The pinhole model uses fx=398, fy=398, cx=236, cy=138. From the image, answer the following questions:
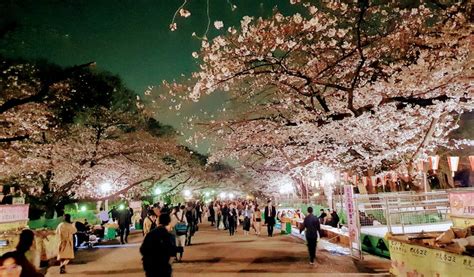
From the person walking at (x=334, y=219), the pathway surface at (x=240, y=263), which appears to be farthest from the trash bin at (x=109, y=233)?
the person walking at (x=334, y=219)

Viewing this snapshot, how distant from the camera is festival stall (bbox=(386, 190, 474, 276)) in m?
6.73

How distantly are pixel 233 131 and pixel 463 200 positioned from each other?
1228 centimetres

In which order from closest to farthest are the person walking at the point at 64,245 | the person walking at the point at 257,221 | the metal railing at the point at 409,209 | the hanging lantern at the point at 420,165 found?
1. the person walking at the point at 64,245
2. the metal railing at the point at 409,209
3. the hanging lantern at the point at 420,165
4. the person walking at the point at 257,221

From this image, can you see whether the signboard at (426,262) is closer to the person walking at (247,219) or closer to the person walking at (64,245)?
the person walking at (64,245)

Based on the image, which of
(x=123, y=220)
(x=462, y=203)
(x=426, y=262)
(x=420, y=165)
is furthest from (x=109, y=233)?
(x=426, y=262)

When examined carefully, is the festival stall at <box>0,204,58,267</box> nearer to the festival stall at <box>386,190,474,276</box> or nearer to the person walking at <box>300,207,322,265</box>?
the person walking at <box>300,207,322,265</box>

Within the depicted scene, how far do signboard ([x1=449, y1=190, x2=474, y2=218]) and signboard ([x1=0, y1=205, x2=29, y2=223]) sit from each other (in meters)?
13.8

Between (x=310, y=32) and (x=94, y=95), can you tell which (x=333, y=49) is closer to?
(x=310, y=32)

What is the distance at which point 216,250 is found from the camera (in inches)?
635

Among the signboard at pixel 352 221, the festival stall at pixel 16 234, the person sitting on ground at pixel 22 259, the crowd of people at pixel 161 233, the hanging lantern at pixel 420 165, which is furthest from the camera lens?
the hanging lantern at pixel 420 165

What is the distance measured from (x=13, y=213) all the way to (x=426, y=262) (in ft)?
43.4

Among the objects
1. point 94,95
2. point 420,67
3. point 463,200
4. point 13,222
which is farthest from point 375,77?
point 94,95

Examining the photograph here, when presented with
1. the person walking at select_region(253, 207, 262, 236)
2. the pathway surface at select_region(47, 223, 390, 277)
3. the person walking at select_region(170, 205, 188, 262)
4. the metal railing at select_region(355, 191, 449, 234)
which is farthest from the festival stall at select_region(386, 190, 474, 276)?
the person walking at select_region(253, 207, 262, 236)

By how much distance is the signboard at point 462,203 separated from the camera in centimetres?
959
